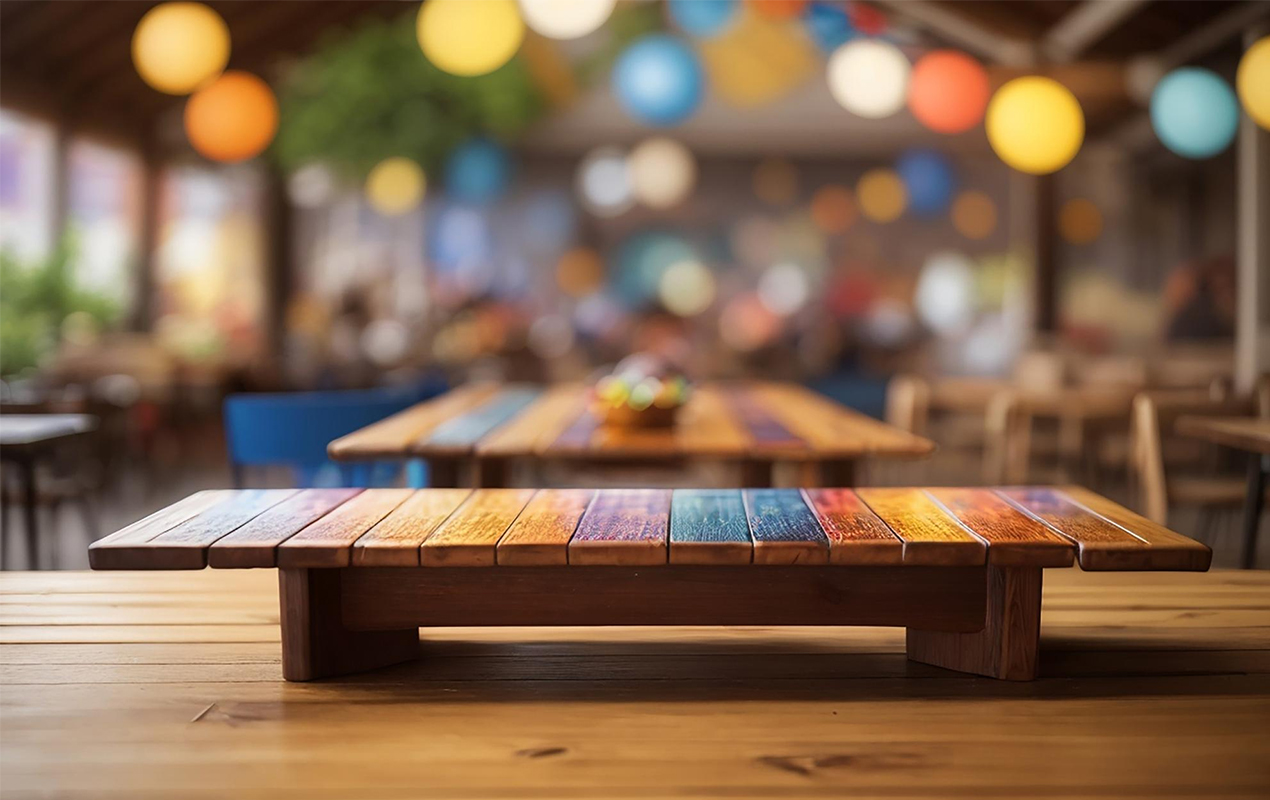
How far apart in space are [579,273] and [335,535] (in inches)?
406

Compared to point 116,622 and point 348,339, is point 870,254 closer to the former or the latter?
point 348,339

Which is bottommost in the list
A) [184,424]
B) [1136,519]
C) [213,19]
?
[184,424]

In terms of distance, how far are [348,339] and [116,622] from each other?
8.12 meters

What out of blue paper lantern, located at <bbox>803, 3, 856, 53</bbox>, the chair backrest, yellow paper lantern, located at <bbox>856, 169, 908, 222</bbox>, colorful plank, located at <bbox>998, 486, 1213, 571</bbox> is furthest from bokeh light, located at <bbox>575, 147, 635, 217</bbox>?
colorful plank, located at <bbox>998, 486, 1213, 571</bbox>

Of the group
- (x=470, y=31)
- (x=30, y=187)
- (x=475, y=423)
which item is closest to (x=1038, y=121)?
(x=470, y=31)

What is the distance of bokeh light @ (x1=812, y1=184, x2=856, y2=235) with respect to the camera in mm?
12016

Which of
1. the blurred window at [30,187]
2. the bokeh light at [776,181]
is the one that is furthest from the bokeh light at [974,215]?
the blurred window at [30,187]

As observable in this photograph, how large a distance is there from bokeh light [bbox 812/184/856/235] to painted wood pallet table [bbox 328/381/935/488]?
25.5ft

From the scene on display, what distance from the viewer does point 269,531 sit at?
2.05m

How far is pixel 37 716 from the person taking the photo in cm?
197

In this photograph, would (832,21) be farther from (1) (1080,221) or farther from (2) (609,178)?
(1) (1080,221)

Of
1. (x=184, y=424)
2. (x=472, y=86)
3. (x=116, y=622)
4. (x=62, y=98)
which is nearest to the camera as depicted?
(x=116, y=622)

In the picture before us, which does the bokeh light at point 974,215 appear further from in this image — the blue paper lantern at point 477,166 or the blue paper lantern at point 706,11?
the blue paper lantern at point 706,11

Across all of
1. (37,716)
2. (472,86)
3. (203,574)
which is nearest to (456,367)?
(472,86)
